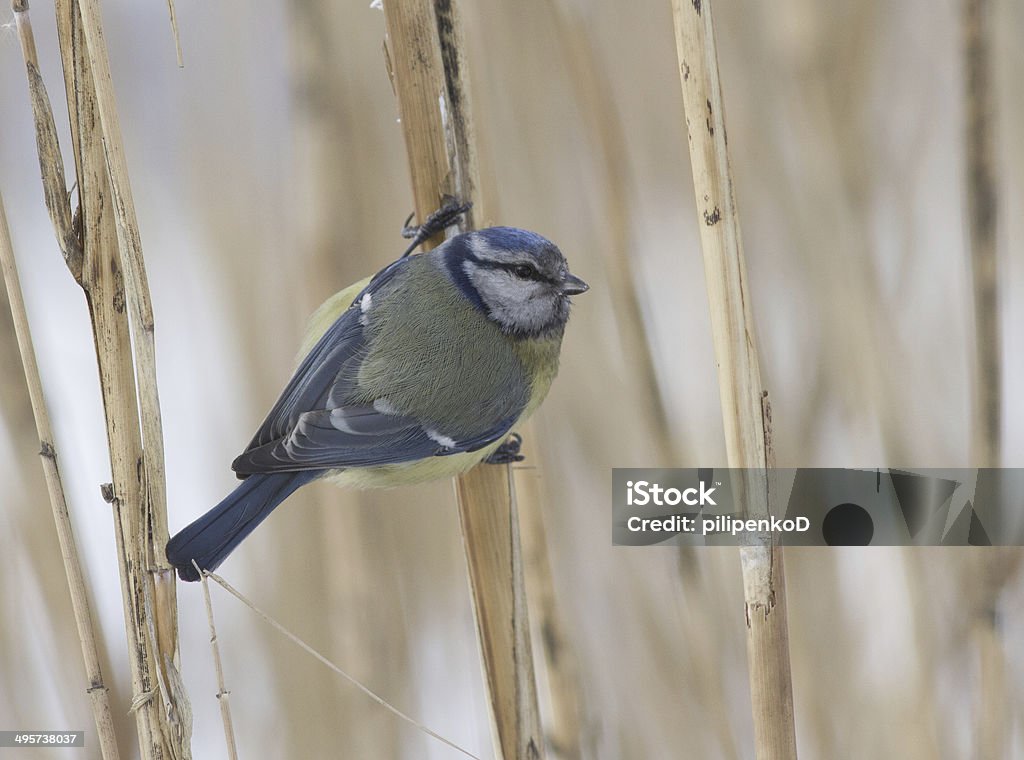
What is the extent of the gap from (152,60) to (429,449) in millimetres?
751

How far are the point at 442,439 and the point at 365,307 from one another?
16cm

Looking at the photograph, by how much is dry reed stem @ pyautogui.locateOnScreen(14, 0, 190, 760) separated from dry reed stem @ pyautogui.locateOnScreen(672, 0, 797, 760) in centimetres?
40

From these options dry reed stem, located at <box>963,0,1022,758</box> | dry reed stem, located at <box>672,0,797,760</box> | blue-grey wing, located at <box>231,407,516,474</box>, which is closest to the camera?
dry reed stem, located at <box>672,0,797,760</box>

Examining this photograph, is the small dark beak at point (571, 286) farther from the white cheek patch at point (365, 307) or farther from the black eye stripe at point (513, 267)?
the white cheek patch at point (365, 307)

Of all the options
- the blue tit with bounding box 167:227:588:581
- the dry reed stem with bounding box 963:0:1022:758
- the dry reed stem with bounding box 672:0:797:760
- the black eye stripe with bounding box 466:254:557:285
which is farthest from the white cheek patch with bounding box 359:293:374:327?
the dry reed stem with bounding box 963:0:1022:758

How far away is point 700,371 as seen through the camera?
1.04 metres

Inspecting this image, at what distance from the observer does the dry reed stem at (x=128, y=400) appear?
1.95ft

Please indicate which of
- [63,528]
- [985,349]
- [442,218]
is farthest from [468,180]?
[985,349]

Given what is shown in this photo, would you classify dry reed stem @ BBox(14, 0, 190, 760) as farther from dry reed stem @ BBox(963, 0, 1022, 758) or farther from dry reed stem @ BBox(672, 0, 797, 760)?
dry reed stem @ BBox(963, 0, 1022, 758)

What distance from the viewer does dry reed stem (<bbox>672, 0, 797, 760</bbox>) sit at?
59 centimetres

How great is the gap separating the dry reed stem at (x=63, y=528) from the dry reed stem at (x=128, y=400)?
6cm

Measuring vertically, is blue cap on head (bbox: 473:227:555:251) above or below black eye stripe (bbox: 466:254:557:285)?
above

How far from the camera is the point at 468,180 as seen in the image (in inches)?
29.7

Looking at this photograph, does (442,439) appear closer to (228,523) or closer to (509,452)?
(509,452)
